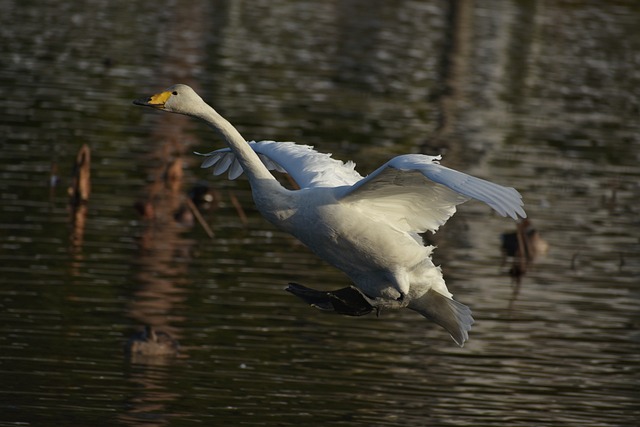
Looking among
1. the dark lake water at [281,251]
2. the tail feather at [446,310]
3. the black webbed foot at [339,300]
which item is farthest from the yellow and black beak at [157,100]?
the dark lake water at [281,251]

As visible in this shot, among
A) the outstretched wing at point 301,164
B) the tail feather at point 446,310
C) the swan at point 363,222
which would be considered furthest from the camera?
the outstretched wing at point 301,164

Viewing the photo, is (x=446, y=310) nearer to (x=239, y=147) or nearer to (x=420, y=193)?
(x=420, y=193)

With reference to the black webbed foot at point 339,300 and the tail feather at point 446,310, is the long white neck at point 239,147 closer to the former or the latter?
the black webbed foot at point 339,300

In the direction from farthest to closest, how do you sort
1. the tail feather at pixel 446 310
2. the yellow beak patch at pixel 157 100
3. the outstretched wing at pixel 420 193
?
the tail feather at pixel 446 310
the yellow beak patch at pixel 157 100
the outstretched wing at pixel 420 193

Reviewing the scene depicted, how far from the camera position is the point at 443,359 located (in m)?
14.7

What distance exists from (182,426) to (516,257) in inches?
319

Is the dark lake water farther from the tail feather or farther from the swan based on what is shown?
the swan

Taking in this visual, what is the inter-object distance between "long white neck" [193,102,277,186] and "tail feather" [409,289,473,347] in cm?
163

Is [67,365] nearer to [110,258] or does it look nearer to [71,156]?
[110,258]

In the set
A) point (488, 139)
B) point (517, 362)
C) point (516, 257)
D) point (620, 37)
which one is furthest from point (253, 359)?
point (620, 37)

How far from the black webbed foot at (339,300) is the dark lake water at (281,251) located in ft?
5.02

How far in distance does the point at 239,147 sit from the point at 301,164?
4.12 feet

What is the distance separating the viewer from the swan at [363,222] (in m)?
10.8

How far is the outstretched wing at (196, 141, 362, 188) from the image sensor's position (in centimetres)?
1195
